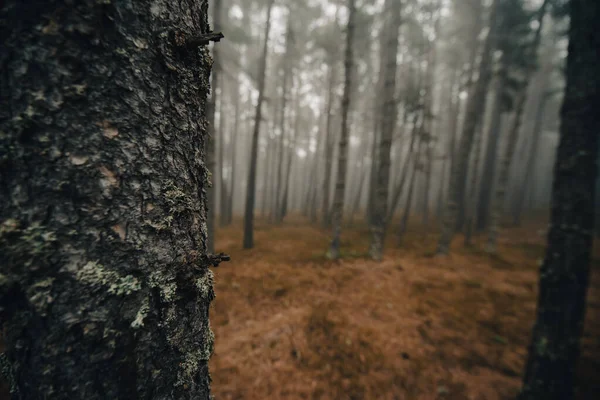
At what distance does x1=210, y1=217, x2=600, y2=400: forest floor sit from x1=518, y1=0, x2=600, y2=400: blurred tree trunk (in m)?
1.05

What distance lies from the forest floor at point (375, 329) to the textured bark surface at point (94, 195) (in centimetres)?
278

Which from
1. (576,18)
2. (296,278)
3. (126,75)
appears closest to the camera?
(126,75)

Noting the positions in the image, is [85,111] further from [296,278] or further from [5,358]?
[296,278]

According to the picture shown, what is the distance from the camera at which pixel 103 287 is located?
1.98ft

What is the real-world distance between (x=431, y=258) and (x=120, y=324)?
8.54 m

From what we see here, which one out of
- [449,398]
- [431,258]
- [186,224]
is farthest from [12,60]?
[431,258]

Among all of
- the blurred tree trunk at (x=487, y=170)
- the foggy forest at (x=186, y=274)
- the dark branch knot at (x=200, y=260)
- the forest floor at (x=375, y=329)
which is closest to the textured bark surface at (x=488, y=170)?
the blurred tree trunk at (x=487, y=170)

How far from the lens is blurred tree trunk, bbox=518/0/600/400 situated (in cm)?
210

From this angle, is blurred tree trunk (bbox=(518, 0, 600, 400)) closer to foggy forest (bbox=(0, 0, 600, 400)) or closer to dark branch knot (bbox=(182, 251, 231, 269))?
foggy forest (bbox=(0, 0, 600, 400))

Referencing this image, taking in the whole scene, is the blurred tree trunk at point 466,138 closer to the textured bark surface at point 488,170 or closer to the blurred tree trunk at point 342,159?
the blurred tree trunk at point 342,159

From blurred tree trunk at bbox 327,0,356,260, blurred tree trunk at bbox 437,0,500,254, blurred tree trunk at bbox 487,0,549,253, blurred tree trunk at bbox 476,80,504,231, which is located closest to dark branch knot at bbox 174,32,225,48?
A: blurred tree trunk at bbox 327,0,356,260

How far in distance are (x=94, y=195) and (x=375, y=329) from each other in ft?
14.1

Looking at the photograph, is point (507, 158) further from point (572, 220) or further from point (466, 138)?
point (572, 220)

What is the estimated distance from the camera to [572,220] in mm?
2170
